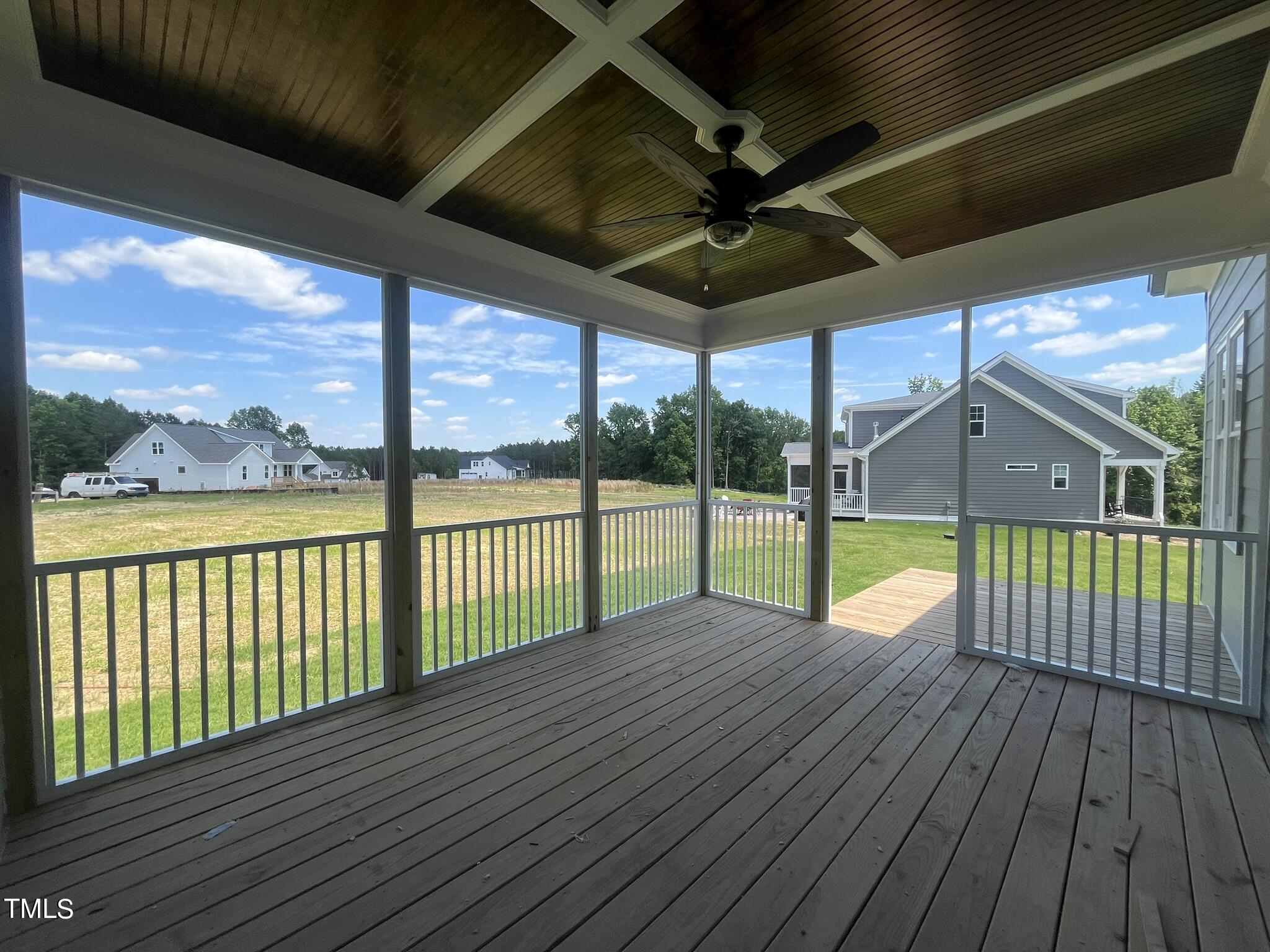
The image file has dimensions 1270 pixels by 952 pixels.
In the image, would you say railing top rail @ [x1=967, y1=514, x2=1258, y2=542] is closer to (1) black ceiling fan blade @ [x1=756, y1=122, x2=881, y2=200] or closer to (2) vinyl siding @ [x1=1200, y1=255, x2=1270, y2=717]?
(2) vinyl siding @ [x1=1200, y1=255, x2=1270, y2=717]

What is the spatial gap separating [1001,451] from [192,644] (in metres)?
4.70

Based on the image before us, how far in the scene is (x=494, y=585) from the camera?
3.40 meters

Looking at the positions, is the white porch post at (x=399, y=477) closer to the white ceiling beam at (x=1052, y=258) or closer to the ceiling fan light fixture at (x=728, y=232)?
the ceiling fan light fixture at (x=728, y=232)

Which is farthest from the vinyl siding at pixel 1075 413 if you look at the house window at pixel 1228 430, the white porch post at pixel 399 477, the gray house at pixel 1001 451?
the white porch post at pixel 399 477

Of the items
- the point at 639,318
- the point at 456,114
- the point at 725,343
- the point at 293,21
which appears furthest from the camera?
the point at 725,343

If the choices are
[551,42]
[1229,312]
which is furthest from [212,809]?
[1229,312]

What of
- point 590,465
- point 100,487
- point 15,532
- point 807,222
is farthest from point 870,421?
point 15,532

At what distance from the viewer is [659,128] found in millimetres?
2084

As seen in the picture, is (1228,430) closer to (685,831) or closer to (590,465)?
(685,831)

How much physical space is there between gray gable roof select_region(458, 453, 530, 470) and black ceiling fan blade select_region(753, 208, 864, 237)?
2.18 m

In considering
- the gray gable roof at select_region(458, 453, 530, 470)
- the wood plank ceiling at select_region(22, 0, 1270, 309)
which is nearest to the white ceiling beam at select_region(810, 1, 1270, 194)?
the wood plank ceiling at select_region(22, 0, 1270, 309)

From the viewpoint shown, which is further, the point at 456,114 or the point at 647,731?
the point at 647,731

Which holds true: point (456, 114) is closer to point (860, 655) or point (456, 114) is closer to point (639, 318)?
point (639, 318)

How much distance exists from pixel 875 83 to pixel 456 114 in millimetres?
1610
